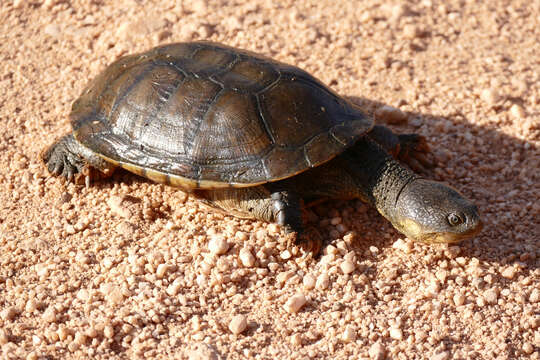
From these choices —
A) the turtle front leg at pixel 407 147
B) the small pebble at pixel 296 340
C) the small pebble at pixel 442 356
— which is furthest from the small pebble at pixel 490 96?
the small pebble at pixel 296 340

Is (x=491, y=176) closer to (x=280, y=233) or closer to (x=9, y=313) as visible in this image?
(x=280, y=233)

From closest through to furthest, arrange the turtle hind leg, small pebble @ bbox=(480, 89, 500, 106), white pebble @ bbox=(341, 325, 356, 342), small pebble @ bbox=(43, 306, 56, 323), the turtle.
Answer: white pebble @ bbox=(341, 325, 356, 342)
small pebble @ bbox=(43, 306, 56, 323)
the turtle
the turtle hind leg
small pebble @ bbox=(480, 89, 500, 106)

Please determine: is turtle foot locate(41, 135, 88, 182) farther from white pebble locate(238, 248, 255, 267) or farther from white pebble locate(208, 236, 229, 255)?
white pebble locate(238, 248, 255, 267)

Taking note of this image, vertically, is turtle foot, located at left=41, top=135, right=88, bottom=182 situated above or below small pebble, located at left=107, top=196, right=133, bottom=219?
above

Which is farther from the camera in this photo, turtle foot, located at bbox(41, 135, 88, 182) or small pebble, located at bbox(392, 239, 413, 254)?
turtle foot, located at bbox(41, 135, 88, 182)

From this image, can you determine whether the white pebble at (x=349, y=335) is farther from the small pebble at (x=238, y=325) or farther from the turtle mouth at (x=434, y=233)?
the turtle mouth at (x=434, y=233)

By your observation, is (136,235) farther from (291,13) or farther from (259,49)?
(291,13)

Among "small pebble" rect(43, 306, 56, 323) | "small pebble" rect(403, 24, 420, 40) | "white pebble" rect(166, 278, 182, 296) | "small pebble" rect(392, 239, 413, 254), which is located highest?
"small pebble" rect(403, 24, 420, 40)

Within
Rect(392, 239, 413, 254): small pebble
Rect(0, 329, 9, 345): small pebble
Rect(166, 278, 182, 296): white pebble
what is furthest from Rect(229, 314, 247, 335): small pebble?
Rect(0, 329, 9, 345): small pebble
